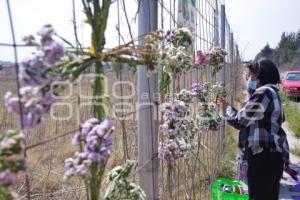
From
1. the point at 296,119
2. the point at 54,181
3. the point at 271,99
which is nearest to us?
the point at 271,99

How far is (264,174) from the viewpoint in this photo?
321 cm

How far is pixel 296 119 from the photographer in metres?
8.99

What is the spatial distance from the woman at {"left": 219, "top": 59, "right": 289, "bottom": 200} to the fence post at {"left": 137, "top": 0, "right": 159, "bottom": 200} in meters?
1.43

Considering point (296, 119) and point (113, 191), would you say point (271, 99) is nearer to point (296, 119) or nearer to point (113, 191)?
point (113, 191)

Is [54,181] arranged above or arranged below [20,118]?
below

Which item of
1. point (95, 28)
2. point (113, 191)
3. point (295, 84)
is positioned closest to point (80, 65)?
point (95, 28)

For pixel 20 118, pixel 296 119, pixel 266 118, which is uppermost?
pixel 20 118

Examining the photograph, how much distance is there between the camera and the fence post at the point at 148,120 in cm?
173

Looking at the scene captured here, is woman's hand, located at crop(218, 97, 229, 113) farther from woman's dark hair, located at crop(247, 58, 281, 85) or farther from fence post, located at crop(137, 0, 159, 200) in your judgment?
fence post, located at crop(137, 0, 159, 200)

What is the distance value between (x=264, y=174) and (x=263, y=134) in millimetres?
304

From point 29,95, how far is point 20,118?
0.13ft

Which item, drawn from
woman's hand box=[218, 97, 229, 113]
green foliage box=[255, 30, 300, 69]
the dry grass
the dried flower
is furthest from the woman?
green foliage box=[255, 30, 300, 69]

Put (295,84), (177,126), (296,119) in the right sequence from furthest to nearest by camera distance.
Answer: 1. (295,84)
2. (296,119)
3. (177,126)

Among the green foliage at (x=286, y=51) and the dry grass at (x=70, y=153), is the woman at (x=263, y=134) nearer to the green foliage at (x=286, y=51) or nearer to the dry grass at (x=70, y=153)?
the dry grass at (x=70, y=153)
